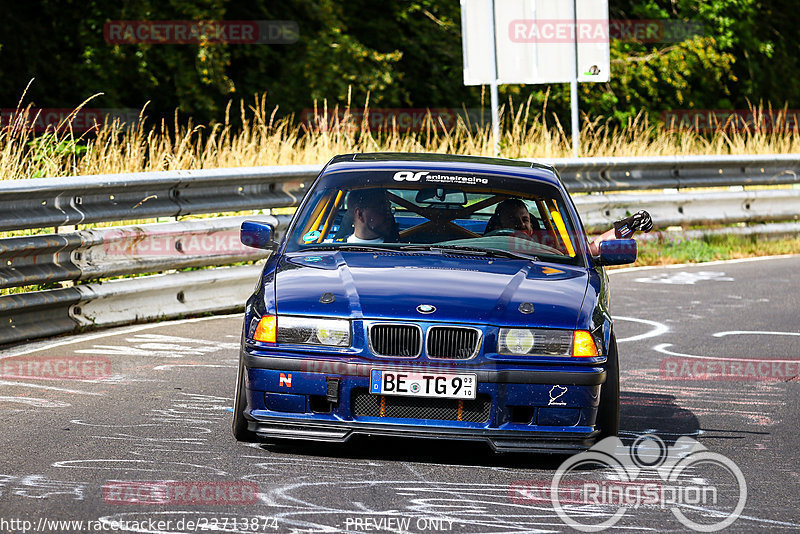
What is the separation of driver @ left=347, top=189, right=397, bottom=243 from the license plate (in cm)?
145

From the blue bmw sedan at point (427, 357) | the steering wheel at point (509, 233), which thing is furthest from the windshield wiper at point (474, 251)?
the blue bmw sedan at point (427, 357)

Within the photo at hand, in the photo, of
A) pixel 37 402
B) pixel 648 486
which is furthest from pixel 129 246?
pixel 648 486

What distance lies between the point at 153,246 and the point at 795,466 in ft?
19.6

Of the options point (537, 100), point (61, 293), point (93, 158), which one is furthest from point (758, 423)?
point (537, 100)

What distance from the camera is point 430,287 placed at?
6.15 m

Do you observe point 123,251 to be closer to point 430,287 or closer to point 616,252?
point 616,252

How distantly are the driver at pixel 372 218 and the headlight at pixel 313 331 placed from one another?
4.17 ft

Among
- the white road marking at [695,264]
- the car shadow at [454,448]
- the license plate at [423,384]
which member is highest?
the license plate at [423,384]

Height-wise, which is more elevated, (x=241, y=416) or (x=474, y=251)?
(x=474, y=251)

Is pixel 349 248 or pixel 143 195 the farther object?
pixel 143 195

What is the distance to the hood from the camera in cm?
591

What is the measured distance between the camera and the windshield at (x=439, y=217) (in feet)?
23.4

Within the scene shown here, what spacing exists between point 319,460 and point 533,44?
14733 millimetres

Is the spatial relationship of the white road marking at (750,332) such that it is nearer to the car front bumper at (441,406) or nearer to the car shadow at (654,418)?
the car shadow at (654,418)
